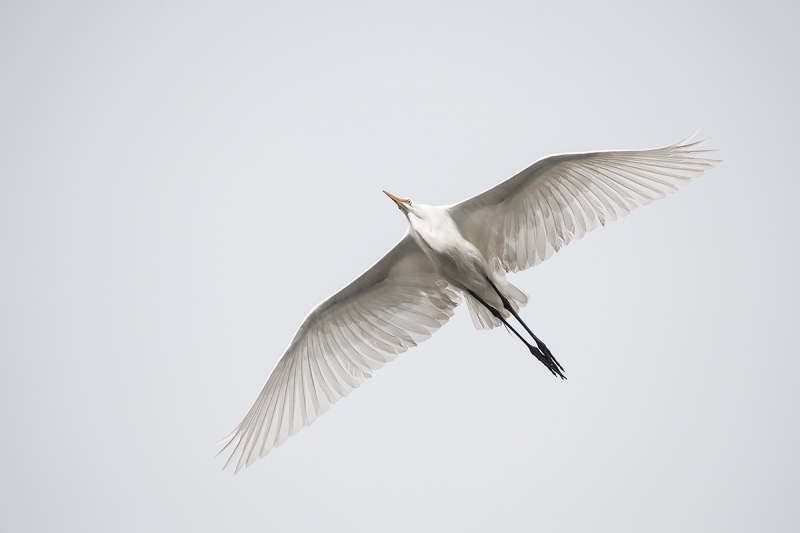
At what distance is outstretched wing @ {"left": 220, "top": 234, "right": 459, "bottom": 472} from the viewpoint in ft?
26.2

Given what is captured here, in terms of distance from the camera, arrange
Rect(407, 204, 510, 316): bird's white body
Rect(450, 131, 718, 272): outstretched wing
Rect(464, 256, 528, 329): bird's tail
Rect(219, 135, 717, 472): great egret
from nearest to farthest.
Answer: Rect(450, 131, 718, 272): outstretched wing < Rect(219, 135, 717, 472): great egret < Rect(407, 204, 510, 316): bird's white body < Rect(464, 256, 528, 329): bird's tail

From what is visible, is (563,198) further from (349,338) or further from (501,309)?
(349,338)

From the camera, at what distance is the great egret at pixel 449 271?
7176mm

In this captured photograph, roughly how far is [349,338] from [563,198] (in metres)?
2.67

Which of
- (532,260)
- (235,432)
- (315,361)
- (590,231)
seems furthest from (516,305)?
(235,432)

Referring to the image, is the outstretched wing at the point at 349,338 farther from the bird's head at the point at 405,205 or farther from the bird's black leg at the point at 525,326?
the bird's black leg at the point at 525,326

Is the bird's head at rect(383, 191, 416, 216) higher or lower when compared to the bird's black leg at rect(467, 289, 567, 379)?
higher

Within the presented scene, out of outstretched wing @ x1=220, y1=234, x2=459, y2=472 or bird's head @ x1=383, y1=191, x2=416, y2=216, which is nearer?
bird's head @ x1=383, y1=191, x2=416, y2=216

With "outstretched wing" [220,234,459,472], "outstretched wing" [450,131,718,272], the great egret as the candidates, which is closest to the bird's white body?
the great egret

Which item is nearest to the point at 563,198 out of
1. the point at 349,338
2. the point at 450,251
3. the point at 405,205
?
the point at 450,251

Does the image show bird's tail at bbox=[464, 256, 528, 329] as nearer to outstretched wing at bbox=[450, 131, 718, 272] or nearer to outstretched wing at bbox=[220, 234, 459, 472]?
outstretched wing at bbox=[450, 131, 718, 272]

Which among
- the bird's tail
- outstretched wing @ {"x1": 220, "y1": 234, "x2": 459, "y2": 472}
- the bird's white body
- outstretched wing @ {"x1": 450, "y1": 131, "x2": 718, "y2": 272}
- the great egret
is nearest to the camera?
outstretched wing @ {"x1": 450, "y1": 131, "x2": 718, "y2": 272}

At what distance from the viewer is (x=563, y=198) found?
24.2 ft

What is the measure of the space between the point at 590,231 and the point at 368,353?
2620mm
